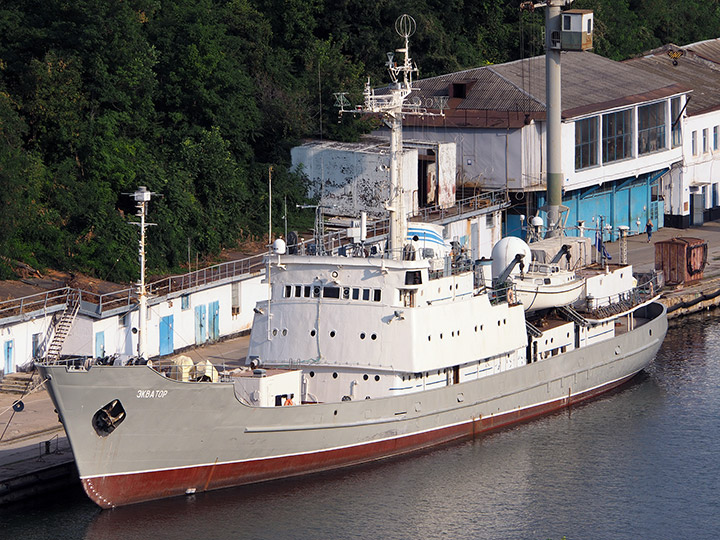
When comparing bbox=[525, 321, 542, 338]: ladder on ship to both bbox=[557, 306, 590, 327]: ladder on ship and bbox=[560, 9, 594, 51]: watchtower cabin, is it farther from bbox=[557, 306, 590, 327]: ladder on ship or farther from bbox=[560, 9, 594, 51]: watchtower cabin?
bbox=[560, 9, 594, 51]: watchtower cabin

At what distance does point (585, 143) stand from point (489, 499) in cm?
3300

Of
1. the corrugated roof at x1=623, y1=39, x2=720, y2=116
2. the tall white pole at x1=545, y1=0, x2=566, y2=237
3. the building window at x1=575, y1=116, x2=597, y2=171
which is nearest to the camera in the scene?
the tall white pole at x1=545, y1=0, x2=566, y2=237

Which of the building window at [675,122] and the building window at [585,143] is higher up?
the building window at [675,122]

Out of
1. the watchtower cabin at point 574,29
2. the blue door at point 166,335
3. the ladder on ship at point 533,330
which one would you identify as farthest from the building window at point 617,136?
the blue door at point 166,335

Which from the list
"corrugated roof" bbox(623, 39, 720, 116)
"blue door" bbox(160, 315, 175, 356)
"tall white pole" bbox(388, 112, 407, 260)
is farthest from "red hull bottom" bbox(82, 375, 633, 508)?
"corrugated roof" bbox(623, 39, 720, 116)

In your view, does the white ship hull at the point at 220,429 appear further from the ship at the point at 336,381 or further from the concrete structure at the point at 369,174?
the concrete structure at the point at 369,174

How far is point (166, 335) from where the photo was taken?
161 feet

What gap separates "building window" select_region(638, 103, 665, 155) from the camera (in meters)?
71.8

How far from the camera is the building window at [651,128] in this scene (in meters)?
71.8

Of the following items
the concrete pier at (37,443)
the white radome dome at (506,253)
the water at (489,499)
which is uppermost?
the white radome dome at (506,253)

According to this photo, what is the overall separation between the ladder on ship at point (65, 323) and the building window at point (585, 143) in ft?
98.0

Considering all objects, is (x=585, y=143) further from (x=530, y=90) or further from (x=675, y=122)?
(x=675, y=122)

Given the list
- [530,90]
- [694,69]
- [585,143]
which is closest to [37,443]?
[530,90]

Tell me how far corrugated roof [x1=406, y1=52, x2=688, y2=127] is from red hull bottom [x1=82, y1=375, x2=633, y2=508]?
2469 cm
